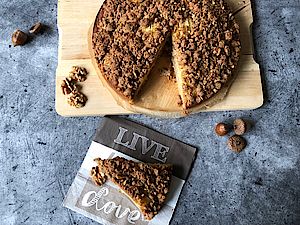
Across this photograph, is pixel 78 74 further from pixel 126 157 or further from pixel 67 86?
pixel 126 157

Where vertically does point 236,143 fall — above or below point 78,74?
below

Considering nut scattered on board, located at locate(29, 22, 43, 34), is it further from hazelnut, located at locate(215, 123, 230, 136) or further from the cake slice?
hazelnut, located at locate(215, 123, 230, 136)

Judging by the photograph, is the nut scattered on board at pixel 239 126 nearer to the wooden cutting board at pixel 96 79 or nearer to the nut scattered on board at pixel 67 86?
the wooden cutting board at pixel 96 79

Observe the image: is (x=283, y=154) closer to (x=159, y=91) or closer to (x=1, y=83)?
(x=159, y=91)

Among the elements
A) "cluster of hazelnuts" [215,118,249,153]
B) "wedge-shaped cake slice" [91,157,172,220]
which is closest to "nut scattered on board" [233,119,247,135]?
"cluster of hazelnuts" [215,118,249,153]

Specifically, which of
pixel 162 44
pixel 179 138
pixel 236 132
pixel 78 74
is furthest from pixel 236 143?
pixel 78 74

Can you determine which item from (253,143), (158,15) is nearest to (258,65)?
(253,143)
